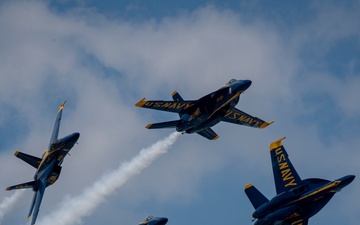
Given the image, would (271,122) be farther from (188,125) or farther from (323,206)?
(323,206)

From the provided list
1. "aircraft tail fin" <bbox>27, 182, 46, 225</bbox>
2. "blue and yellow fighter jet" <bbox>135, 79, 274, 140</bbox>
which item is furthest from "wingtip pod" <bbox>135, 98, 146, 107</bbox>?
"aircraft tail fin" <bbox>27, 182, 46, 225</bbox>

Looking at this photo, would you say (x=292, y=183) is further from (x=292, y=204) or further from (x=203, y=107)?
(x=203, y=107)

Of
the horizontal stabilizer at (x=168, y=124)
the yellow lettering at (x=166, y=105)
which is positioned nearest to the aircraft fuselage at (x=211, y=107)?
the horizontal stabilizer at (x=168, y=124)

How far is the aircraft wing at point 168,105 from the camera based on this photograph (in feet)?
388

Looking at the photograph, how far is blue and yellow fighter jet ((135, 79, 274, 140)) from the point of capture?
116875 mm

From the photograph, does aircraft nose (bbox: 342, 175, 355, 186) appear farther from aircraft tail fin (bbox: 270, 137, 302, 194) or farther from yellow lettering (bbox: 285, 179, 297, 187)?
yellow lettering (bbox: 285, 179, 297, 187)

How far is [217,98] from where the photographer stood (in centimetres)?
11750

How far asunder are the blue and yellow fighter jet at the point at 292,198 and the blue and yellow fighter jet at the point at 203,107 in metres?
15.3

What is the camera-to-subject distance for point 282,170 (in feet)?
354

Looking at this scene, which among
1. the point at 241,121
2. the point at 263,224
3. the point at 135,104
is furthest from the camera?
the point at 241,121

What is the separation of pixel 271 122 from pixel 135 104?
22.7 m

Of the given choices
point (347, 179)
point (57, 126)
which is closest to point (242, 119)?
point (347, 179)

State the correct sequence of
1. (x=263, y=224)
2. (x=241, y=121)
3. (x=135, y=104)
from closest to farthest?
(x=263, y=224) → (x=135, y=104) → (x=241, y=121)

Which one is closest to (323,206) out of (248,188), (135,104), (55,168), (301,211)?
(301,211)
